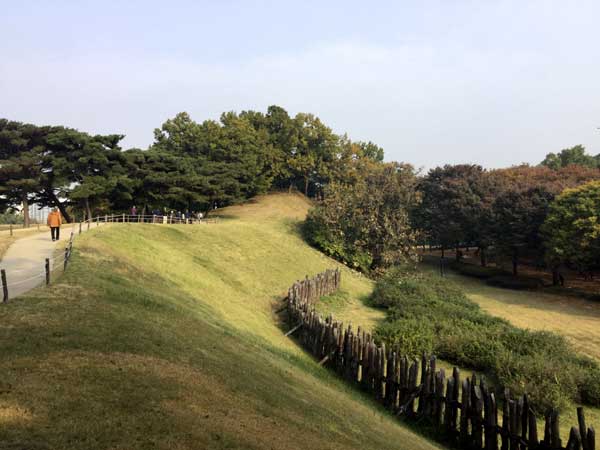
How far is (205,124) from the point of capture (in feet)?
209

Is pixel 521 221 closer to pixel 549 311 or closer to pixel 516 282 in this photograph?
pixel 516 282

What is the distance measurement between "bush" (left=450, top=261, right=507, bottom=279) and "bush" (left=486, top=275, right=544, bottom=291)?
6.64 feet

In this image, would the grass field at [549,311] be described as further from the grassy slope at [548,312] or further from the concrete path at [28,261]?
the concrete path at [28,261]

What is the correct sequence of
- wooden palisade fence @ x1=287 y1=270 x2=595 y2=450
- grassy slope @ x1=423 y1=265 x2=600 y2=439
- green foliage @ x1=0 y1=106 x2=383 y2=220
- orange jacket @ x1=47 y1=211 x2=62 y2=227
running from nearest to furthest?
wooden palisade fence @ x1=287 y1=270 x2=595 y2=450 < orange jacket @ x1=47 y1=211 x2=62 y2=227 < grassy slope @ x1=423 y1=265 x2=600 y2=439 < green foliage @ x1=0 y1=106 x2=383 y2=220

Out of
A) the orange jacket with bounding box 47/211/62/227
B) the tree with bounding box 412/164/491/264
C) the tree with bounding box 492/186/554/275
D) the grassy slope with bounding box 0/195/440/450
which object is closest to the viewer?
the grassy slope with bounding box 0/195/440/450

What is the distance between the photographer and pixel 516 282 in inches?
1697

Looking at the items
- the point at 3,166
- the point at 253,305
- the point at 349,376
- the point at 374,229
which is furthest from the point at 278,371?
the point at 3,166

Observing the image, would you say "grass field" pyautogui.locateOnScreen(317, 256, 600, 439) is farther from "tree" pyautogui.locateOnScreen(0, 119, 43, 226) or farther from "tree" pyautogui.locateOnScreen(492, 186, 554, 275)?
"tree" pyautogui.locateOnScreen(0, 119, 43, 226)

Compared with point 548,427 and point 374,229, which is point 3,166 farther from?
point 548,427

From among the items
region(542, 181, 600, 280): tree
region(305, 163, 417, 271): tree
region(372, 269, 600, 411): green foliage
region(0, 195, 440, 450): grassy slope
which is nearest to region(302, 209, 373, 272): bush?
region(305, 163, 417, 271): tree

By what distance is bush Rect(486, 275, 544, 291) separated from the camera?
136ft

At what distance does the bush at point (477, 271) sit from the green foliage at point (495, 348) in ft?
78.6

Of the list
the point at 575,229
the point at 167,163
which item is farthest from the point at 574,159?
the point at 167,163

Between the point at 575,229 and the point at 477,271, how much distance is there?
15.3 m
